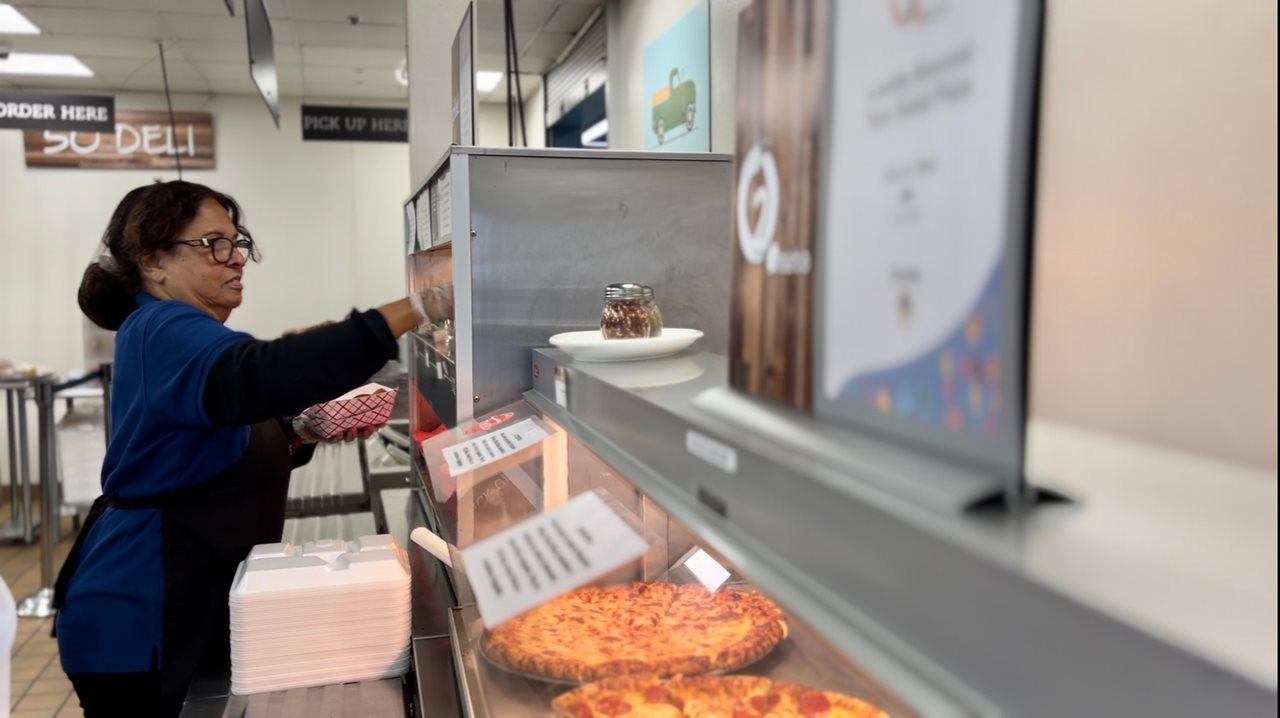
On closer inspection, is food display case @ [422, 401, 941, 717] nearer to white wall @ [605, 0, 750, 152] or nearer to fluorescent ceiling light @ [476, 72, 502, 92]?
white wall @ [605, 0, 750, 152]

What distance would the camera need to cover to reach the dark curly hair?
86.7 inches

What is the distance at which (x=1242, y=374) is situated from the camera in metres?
1.04

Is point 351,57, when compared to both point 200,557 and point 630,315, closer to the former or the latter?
point 200,557

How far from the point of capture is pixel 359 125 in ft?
24.1

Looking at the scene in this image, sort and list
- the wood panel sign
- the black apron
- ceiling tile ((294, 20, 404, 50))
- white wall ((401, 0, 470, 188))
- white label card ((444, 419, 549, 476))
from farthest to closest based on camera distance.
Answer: the wood panel sign → ceiling tile ((294, 20, 404, 50)) → white wall ((401, 0, 470, 188)) → the black apron → white label card ((444, 419, 549, 476))

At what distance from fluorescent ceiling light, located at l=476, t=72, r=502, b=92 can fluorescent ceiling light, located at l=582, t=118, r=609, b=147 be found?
1.39 metres

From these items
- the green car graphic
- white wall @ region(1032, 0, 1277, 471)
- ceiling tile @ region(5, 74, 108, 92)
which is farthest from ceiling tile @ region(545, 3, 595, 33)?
white wall @ region(1032, 0, 1277, 471)

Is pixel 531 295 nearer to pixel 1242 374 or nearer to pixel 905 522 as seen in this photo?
pixel 1242 374

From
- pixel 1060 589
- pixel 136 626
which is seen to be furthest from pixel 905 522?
pixel 136 626

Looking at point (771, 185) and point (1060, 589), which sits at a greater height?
point (771, 185)

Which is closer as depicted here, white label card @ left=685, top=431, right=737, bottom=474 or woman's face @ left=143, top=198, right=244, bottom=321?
white label card @ left=685, top=431, right=737, bottom=474

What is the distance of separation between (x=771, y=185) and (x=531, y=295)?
4.22 feet

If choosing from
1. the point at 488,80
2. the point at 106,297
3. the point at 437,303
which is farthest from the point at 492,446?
the point at 488,80

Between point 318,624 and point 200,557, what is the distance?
22.1 inches
